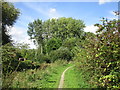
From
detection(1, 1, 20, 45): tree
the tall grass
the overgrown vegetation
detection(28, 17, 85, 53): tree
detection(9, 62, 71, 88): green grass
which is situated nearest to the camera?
the overgrown vegetation

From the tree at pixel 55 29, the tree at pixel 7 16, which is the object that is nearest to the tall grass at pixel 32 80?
the tree at pixel 7 16

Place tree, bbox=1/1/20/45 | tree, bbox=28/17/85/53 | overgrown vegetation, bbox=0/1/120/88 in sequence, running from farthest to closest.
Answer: tree, bbox=28/17/85/53 → tree, bbox=1/1/20/45 → overgrown vegetation, bbox=0/1/120/88

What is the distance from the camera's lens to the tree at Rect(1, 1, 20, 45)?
53.7 ft

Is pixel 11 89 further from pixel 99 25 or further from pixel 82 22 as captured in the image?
pixel 82 22

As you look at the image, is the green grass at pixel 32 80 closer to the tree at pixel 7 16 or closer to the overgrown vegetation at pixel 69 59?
the overgrown vegetation at pixel 69 59

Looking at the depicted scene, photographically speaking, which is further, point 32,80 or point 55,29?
point 55,29

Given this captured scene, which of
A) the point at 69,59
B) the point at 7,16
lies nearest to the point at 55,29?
the point at 69,59

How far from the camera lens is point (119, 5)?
4.62 meters

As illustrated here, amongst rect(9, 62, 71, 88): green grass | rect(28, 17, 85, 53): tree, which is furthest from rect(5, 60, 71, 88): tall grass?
rect(28, 17, 85, 53): tree

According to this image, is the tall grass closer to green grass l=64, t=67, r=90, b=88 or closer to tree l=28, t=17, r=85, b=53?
green grass l=64, t=67, r=90, b=88

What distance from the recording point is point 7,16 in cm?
1730

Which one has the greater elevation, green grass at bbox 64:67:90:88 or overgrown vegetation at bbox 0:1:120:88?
overgrown vegetation at bbox 0:1:120:88

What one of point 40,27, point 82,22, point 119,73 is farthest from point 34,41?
point 119,73

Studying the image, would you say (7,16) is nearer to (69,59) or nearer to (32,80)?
(32,80)
